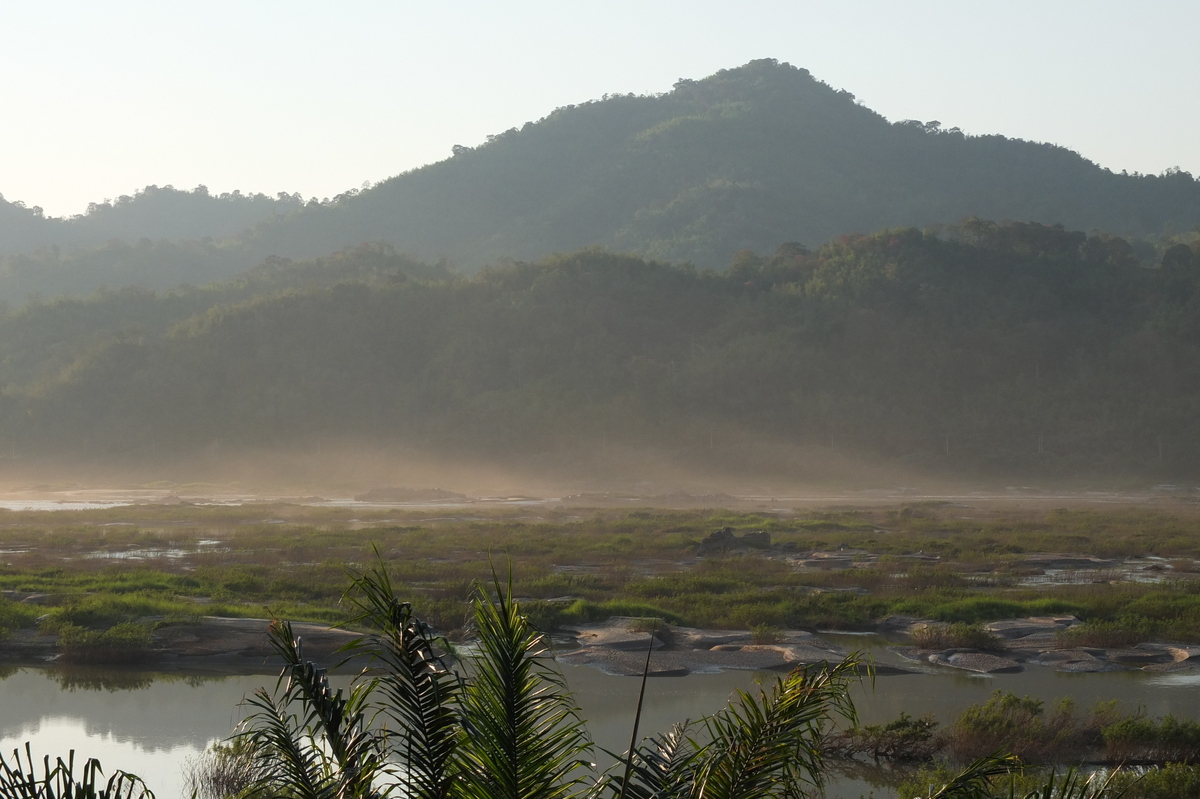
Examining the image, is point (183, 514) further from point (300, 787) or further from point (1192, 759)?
point (300, 787)

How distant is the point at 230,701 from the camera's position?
15523 mm

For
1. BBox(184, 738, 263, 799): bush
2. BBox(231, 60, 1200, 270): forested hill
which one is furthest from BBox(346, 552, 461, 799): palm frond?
BBox(231, 60, 1200, 270): forested hill

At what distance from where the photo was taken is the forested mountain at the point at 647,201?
15412 cm

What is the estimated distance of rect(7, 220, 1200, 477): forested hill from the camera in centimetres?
9312

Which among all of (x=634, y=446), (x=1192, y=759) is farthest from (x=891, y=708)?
(x=634, y=446)

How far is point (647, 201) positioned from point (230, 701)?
163m

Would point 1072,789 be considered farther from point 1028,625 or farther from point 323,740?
point 1028,625

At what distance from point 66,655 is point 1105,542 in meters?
30.1

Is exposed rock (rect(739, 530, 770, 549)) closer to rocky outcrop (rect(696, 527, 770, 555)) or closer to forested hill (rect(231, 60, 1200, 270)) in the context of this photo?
rocky outcrop (rect(696, 527, 770, 555))

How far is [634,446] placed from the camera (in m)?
91.9

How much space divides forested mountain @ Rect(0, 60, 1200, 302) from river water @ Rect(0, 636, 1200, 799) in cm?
13007

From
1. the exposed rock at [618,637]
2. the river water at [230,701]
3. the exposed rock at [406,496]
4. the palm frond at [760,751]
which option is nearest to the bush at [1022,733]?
the river water at [230,701]

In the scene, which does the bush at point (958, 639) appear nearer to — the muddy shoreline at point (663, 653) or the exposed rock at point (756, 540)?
the muddy shoreline at point (663, 653)

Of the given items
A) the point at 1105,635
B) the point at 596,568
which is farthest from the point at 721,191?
the point at 1105,635
